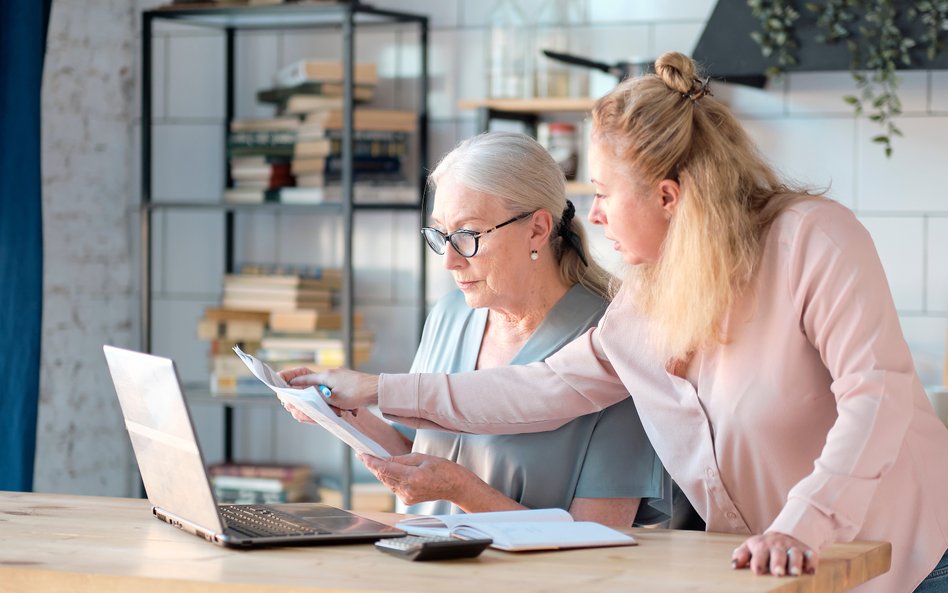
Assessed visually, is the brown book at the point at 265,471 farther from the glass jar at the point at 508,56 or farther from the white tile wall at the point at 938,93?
the white tile wall at the point at 938,93

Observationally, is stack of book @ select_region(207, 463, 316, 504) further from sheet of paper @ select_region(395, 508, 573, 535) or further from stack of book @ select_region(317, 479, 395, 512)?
sheet of paper @ select_region(395, 508, 573, 535)

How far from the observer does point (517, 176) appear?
2305 millimetres

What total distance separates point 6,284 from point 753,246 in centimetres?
236

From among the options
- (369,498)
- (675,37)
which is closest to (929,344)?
(675,37)

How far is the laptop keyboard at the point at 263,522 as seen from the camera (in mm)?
1745

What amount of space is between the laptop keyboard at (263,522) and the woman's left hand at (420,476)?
0.18 meters

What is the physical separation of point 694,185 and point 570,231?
0.56 m

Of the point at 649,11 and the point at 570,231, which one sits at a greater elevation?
the point at 649,11

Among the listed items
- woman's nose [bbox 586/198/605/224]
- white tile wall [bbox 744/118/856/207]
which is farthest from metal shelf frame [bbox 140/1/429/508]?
woman's nose [bbox 586/198/605/224]

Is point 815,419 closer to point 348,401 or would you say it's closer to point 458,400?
point 458,400

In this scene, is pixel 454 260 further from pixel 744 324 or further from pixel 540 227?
Answer: pixel 744 324

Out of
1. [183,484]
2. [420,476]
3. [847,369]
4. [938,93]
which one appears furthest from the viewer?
[938,93]

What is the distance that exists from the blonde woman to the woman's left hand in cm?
33

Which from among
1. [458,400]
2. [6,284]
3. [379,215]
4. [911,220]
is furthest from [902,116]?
[6,284]
